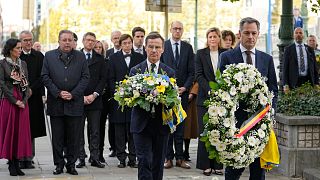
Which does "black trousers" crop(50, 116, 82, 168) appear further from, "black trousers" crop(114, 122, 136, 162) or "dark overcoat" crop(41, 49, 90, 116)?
"black trousers" crop(114, 122, 136, 162)

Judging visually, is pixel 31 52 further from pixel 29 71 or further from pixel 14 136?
pixel 14 136

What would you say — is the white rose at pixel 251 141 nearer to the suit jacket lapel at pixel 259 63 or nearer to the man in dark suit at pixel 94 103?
the suit jacket lapel at pixel 259 63

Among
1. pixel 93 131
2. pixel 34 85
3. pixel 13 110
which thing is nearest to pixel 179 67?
pixel 93 131

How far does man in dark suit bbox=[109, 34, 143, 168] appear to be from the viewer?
11.2 meters

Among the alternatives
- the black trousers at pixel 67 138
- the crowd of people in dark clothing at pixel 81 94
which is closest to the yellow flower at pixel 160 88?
the crowd of people in dark clothing at pixel 81 94

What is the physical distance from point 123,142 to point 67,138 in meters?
1.20

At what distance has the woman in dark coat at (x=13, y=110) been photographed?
10.3m

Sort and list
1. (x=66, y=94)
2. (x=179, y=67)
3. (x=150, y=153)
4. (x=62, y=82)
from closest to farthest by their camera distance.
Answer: (x=150, y=153), (x=66, y=94), (x=62, y=82), (x=179, y=67)

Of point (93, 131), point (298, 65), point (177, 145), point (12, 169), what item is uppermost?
point (298, 65)

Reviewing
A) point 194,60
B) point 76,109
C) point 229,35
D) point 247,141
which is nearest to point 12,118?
point 76,109

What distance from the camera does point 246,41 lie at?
23.9 ft

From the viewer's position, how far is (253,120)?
693 cm

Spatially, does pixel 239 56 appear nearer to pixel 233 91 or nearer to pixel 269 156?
pixel 233 91

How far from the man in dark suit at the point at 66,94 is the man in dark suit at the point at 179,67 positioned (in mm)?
1580
